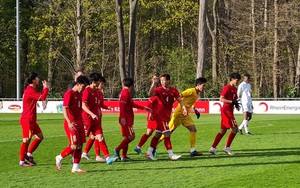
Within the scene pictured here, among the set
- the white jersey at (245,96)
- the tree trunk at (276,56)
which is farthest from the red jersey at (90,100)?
the tree trunk at (276,56)

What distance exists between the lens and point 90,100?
12.3m

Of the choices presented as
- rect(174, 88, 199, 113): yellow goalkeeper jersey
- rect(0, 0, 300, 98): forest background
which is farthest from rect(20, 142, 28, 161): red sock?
rect(0, 0, 300, 98): forest background

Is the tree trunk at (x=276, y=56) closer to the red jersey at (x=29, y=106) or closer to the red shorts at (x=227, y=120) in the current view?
the red shorts at (x=227, y=120)

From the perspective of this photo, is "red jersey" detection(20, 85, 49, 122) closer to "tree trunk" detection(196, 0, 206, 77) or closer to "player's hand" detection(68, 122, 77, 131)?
"player's hand" detection(68, 122, 77, 131)

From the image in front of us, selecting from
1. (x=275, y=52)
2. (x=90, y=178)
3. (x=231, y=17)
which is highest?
(x=231, y=17)

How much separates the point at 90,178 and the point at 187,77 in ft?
148

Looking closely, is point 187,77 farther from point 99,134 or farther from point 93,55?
point 99,134

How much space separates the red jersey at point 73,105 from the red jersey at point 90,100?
1.24 m

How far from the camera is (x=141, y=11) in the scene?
5825 cm

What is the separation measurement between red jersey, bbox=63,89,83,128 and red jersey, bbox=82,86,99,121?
1243mm

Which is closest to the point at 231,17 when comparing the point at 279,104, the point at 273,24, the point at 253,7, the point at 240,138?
the point at 253,7

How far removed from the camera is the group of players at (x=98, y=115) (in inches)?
427

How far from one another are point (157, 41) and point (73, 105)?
5197 centimetres

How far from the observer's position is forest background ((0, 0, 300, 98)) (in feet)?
167
